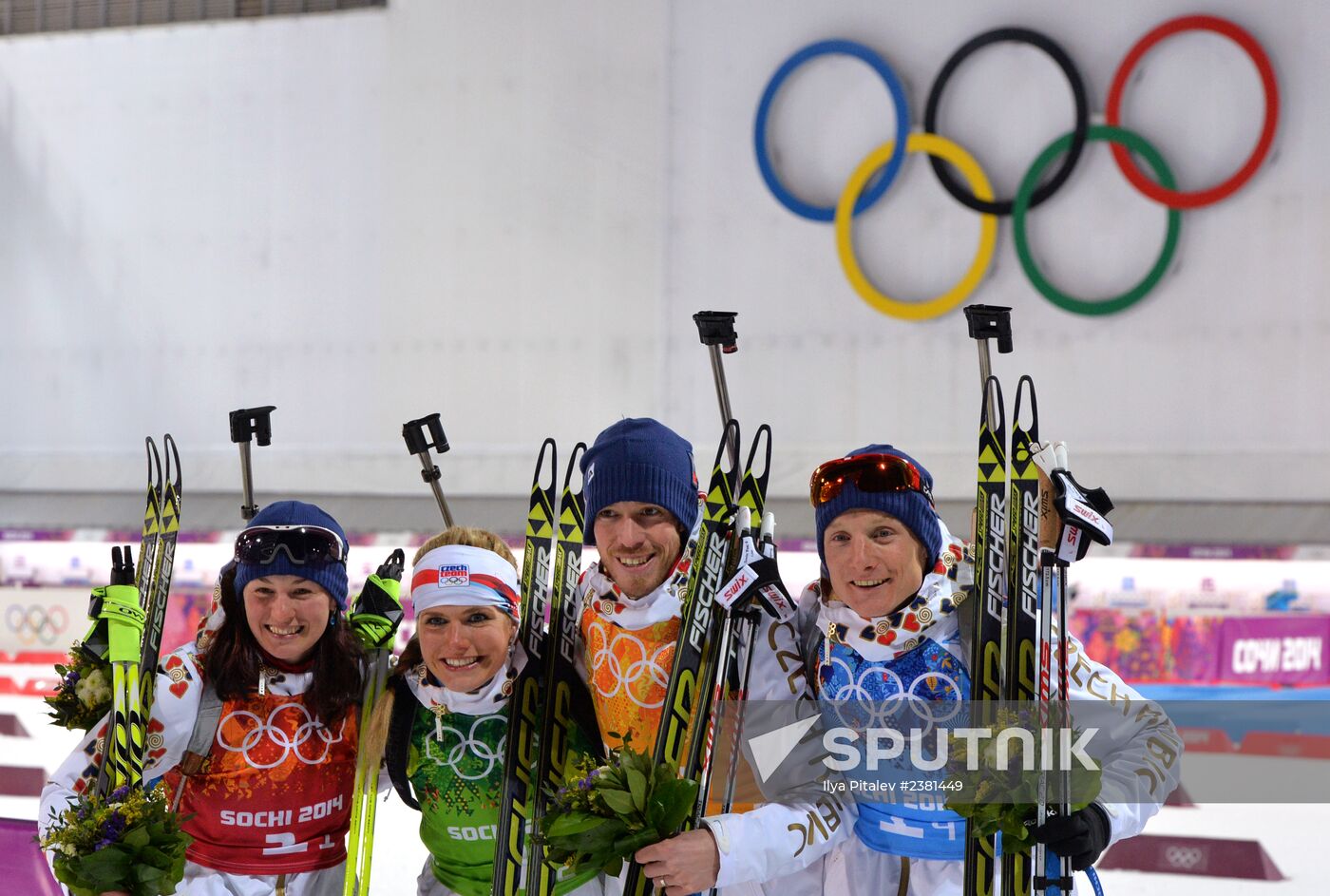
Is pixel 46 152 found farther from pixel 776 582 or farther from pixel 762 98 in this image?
pixel 776 582

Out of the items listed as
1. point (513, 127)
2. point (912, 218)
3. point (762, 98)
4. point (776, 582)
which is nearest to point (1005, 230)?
point (912, 218)

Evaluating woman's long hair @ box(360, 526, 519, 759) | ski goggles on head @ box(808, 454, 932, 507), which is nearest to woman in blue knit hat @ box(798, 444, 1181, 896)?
ski goggles on head @ box(808, 454, 932, 507)

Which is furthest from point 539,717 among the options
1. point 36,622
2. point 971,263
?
point 36,622

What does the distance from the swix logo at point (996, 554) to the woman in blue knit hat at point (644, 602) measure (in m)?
0.41

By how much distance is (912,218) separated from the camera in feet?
22.9

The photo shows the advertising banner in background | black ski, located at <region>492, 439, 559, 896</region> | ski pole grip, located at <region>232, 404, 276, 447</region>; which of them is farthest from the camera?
the advertising banner in background

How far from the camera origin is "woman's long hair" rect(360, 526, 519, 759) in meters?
2.58

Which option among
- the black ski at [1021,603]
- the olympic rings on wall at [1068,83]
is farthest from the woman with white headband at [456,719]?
the olympic rings on wall at [1068,83]

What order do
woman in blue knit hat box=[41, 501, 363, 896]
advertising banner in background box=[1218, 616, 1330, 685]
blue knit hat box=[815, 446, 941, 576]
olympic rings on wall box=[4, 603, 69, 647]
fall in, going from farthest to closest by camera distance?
olympic rings on wall box=[4, 603, 69, 647], advertising banner in background box=[1218, 616, 1330, 685], woman in blue knit hat box=[41, 501, 363, 896], blue knit hat box=[815, 446, 941, 576]

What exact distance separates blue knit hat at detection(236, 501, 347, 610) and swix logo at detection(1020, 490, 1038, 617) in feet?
4.86

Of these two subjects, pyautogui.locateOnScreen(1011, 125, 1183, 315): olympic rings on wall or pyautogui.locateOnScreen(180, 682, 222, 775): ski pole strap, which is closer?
pyautogui.locateOnScreen(180, 682, 222, 775): ski pole strap

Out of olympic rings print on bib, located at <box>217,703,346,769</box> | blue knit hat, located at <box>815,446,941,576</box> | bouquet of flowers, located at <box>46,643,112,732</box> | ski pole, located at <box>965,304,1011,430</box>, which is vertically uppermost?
ski pole, located at <box>965,304,1011,430</box>

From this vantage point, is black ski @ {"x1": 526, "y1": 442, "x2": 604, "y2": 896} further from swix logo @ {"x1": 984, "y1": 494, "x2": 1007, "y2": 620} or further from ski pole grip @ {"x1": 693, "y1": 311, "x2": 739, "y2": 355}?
swix logo @ {"x1": 984, "y1": 494, "x2": 1007, "y2": 620}

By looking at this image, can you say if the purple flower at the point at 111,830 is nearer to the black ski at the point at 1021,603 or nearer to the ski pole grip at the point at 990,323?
the black ski at the point at 1021,603
